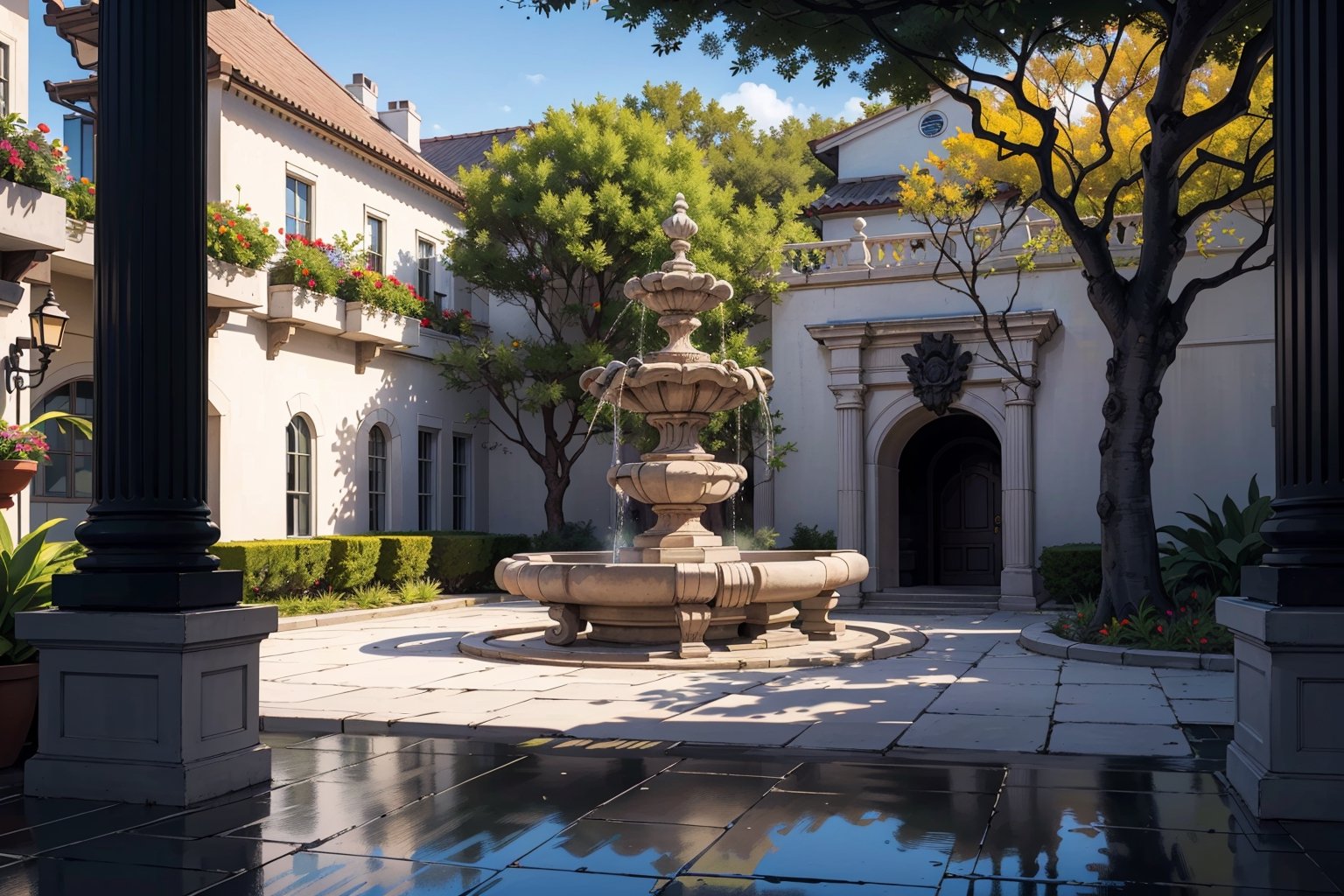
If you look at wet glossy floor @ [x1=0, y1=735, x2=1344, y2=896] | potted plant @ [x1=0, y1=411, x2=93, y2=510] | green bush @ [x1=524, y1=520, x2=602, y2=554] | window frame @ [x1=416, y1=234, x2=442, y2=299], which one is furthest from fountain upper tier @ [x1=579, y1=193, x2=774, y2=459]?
window frame @ [x1=416, y1=234, x2=442, y2=299]

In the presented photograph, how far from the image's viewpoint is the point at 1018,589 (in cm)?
1748

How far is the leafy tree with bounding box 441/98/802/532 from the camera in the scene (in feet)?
68.5

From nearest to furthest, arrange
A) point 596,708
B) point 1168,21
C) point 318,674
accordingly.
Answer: point 596,708 < point 318,674 < point 1168,21

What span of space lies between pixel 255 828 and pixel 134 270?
2.61 metres

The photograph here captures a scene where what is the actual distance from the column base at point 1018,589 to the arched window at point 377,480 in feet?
36.8

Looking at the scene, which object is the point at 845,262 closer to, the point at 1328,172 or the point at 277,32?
the point at 277,32

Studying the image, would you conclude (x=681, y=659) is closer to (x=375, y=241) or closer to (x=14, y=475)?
(x=14, y=475)

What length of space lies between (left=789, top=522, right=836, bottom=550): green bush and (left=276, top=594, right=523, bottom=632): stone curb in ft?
16.9

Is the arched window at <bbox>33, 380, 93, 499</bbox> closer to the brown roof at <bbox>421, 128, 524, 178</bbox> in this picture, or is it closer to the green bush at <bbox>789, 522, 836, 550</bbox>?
the green bush at <bbox>789, 522, 836, 550</bbox>

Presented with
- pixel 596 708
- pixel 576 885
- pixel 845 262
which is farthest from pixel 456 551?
pixel 576 885

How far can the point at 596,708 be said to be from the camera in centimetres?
780

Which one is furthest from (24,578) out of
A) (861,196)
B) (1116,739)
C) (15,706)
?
(861,196)

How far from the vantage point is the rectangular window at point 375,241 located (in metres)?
21.4

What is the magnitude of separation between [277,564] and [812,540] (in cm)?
850
